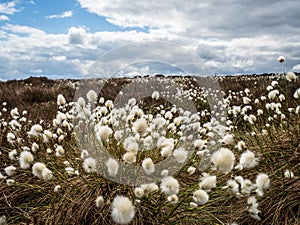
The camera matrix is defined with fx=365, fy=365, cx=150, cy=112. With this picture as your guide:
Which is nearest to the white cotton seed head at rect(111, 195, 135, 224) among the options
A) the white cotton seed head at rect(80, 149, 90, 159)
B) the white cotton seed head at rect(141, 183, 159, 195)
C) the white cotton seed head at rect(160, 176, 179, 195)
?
the white cotton seed head at rect(160, 176, 179, 195)

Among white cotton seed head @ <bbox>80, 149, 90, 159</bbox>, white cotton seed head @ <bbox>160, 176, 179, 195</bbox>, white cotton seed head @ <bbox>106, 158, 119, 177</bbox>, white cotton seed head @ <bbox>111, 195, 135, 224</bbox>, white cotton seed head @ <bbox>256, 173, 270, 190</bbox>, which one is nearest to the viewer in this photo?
white cotton seed head @ <bbox>111, 195, 135, 224</bbox>

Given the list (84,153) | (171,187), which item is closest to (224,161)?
(171,187)

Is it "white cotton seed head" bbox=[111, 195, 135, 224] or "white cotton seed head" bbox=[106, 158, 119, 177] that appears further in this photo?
"white cotton seed head" bbox=[106, 158, 119, 177]

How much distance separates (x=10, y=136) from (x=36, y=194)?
0.87m

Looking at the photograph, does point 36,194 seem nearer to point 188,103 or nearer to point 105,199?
point 105,199

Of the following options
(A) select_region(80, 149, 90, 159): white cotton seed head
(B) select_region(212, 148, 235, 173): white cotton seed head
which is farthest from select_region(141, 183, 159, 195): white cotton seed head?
(A) select_region(80, 149, 90, 159): white cotton seed head

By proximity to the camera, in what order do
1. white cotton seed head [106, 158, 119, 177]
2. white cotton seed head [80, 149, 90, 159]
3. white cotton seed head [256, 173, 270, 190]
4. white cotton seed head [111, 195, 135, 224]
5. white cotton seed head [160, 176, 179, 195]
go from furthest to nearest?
white cotton seed head [80, 149, 90, 159]
white cotton seed head [106, 158, 119, 177]
white cotton seed head [256, 173, 270, 190]
white cotton seed head [160, 176, 179, 195]
white cotton seed head [111, 195, 135, 224]

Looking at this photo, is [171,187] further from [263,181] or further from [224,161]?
[263,181]

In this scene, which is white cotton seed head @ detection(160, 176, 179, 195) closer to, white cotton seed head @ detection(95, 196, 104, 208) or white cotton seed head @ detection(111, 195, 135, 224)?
white cotton seed head @ detection(111, 195, 135, 224)

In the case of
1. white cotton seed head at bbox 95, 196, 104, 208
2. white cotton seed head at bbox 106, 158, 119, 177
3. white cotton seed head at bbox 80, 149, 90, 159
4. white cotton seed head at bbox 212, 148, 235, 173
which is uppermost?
white cotton seed head at bbox 212, 148, 235, 173

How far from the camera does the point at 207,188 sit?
259cm

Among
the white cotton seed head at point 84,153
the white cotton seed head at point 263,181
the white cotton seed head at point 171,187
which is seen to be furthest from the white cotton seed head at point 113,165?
the white cotton seed head at point 263,181

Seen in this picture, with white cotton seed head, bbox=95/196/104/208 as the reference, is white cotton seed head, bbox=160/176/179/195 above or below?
above

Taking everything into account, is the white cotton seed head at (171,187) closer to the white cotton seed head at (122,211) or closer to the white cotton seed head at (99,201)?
the white cotton seed head at (122,211)
